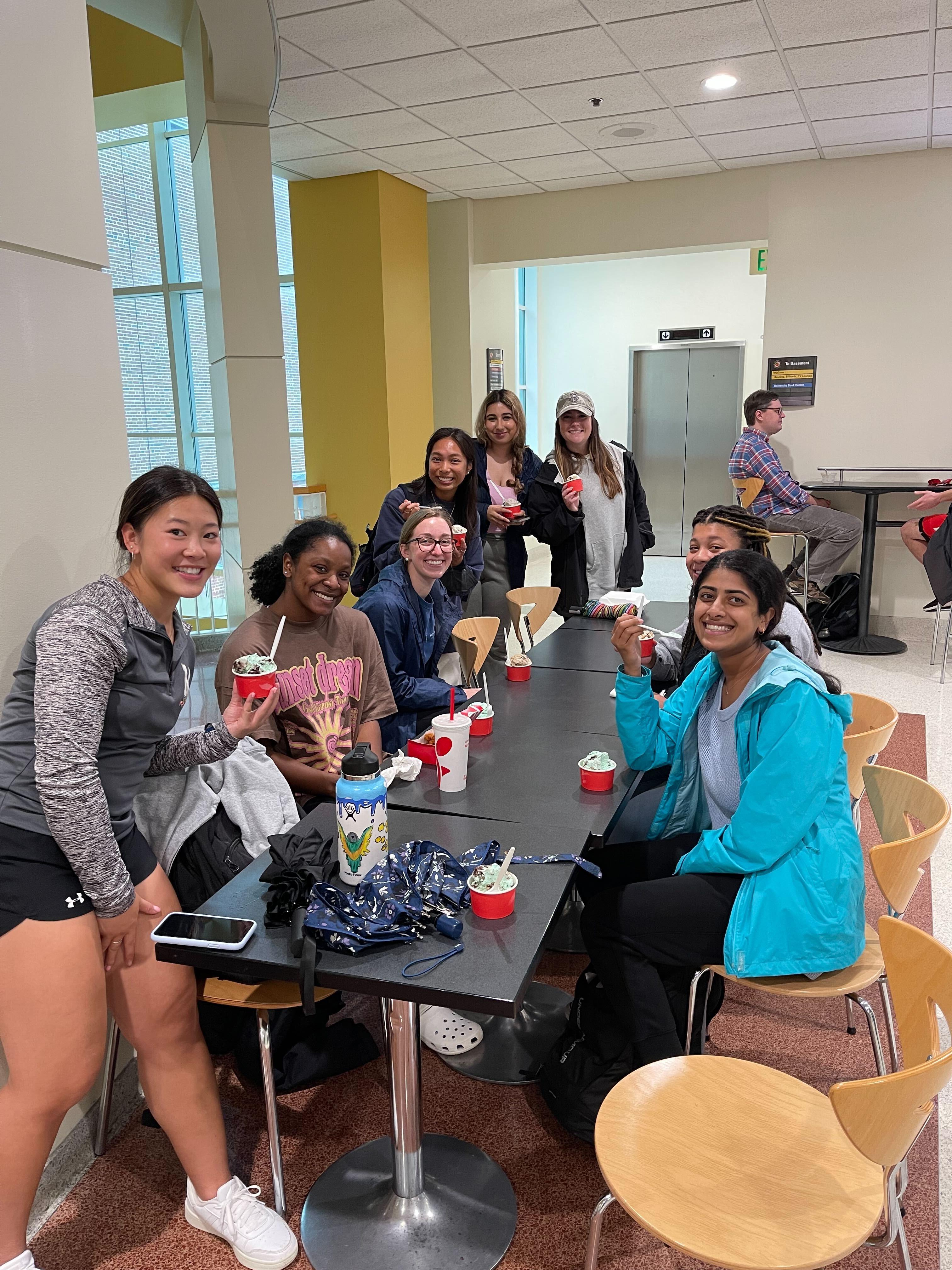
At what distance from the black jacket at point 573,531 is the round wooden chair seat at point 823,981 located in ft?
8.77

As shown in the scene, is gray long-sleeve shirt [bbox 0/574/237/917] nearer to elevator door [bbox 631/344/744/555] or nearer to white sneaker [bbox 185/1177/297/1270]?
white sneaker [bbox 185/1177/297/1270]

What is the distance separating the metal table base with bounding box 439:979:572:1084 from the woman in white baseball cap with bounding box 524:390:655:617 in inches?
89.0

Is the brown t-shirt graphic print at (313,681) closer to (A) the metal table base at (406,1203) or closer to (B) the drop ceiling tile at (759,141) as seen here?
(A) the metal table base at (406,1203)

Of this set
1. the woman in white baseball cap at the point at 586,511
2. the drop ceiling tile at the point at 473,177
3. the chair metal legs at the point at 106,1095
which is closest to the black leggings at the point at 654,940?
the chair metal legs at the point at 106,1095

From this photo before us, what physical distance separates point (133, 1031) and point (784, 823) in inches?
53.5

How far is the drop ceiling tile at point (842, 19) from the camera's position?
3914 millimetres

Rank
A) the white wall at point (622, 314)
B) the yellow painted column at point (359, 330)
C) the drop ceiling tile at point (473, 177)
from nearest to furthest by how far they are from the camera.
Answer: the drop ceiling tile at point (473, 177)
the yellow painted column at point (359, 330)
the white wall at point (622, 314)

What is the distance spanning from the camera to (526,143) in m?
5.86

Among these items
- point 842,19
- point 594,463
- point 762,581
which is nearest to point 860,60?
point 842,19

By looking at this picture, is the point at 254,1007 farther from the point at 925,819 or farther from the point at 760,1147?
the point at 925,819

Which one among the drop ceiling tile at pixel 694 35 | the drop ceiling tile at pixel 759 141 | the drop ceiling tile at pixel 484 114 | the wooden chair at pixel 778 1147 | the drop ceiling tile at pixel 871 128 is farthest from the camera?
the drop ceiling tile at pixel 759 141

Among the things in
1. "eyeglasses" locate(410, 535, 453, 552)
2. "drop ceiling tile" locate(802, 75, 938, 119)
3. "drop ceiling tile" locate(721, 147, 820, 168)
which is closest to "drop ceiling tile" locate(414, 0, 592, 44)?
"drop ceiling tile" locate(802, 75, 938, 119)

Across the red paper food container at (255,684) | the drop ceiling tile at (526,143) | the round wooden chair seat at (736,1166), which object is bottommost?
the round wooden chair seat at (736,1166)

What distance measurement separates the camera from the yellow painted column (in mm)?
6750
